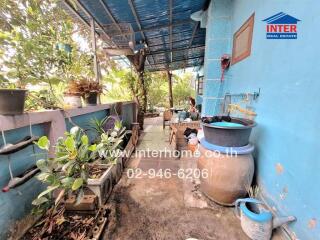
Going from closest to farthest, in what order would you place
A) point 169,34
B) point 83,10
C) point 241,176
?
1. point 241,176
2. point 83,10
3. point 169,34

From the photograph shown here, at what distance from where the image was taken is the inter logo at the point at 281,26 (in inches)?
49.1

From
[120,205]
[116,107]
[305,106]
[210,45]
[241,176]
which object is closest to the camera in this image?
[305,106]

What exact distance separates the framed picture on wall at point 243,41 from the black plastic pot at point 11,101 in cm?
247

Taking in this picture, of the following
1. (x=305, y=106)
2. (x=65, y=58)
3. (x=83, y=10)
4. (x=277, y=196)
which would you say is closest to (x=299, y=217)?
(x=277, y=196)

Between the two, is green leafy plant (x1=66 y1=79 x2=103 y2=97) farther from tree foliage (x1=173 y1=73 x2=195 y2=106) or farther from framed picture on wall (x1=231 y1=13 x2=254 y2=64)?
tree foliage (x1=173 y1=73 x2=195 y2=106)

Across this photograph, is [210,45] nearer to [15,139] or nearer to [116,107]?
[116,107]

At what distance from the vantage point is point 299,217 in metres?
1.10

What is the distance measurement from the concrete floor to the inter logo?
1.70m

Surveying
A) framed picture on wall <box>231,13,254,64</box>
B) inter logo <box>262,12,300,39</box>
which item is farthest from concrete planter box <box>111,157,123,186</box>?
framed picture on wall <box>231,13,254,64</box>

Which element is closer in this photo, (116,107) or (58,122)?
(58,122)

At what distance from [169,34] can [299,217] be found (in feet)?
14.9

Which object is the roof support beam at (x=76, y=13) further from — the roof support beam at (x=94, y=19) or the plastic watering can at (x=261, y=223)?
the plastic watering can at (x=261, y=223)

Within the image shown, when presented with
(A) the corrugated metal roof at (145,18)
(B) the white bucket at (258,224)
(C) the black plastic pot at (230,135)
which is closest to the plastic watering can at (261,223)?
(B) the white bucket at (258,224)

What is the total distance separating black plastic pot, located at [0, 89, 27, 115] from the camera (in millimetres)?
1031
